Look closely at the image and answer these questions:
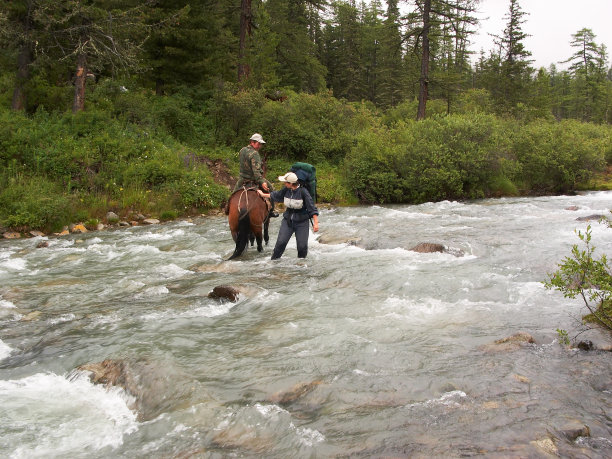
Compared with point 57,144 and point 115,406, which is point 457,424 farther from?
point 57,144

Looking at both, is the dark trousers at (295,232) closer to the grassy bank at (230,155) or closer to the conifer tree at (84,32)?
the grassy bank at (230,155)

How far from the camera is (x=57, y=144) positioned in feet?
56.7

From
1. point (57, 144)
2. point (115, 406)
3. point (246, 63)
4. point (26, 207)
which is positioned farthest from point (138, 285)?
point (246, 63)

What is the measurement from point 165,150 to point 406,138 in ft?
34.5

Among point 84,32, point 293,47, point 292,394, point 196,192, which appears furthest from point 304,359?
point 293,47

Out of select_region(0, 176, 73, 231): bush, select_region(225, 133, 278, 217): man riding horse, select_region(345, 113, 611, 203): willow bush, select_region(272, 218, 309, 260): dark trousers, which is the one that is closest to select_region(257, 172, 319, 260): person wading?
select_region(272, 218, 309, 260): dark trousers

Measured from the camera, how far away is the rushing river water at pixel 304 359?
155 inches

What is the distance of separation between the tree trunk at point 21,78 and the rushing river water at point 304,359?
11174 millimetres

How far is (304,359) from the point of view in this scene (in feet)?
17.9

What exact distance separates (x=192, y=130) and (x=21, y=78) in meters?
8.58

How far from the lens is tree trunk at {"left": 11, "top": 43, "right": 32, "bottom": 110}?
62.1 feet

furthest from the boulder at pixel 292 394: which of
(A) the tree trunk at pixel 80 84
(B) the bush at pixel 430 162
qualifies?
(A) the tree trunk at pixel 80 84

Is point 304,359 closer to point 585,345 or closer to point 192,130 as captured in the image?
point 585,345

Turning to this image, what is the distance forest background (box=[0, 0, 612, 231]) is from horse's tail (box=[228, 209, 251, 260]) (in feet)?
23.2
